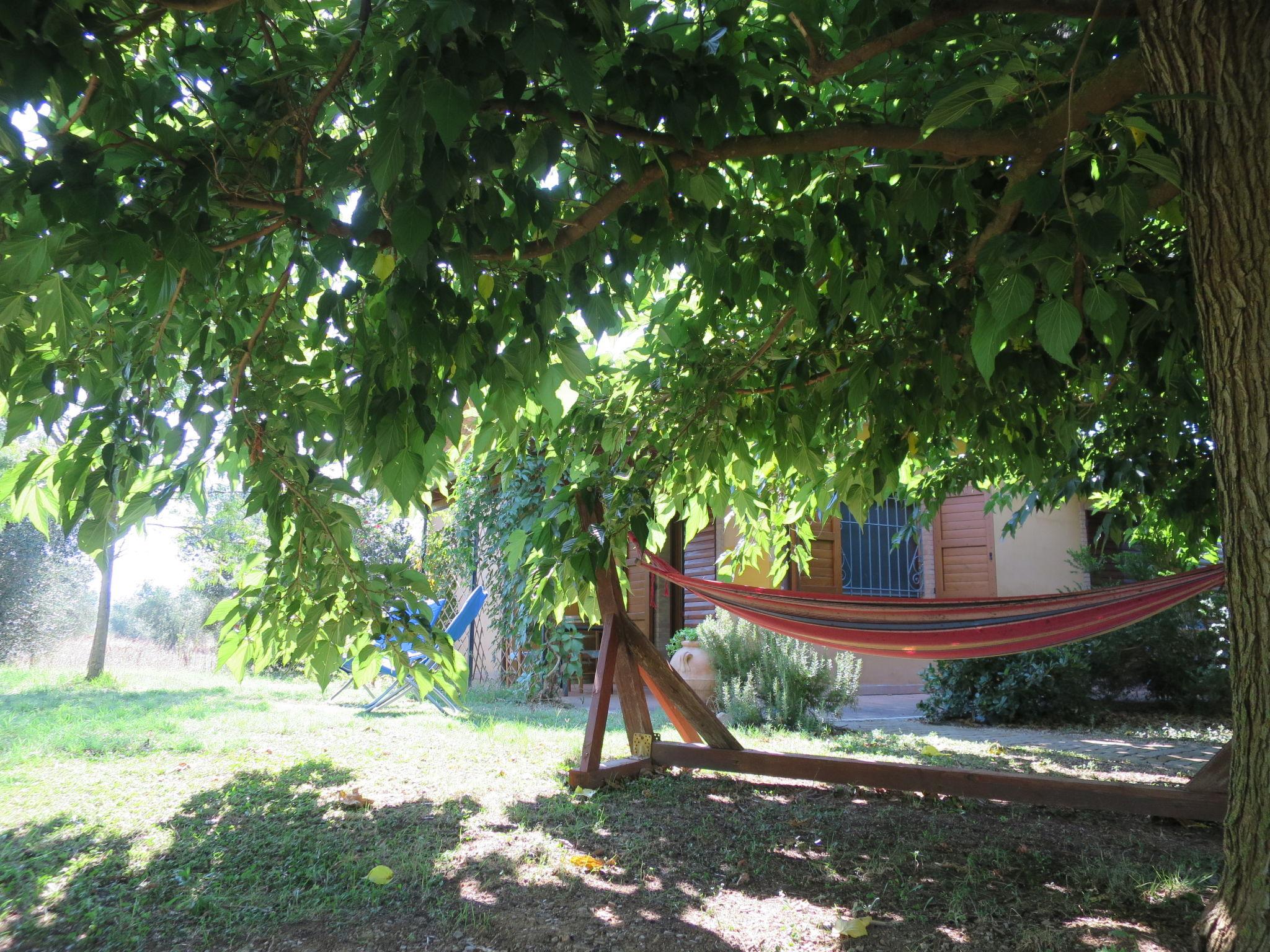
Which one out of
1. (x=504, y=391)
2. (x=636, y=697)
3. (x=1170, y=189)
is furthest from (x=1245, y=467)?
(x=636, y=697)

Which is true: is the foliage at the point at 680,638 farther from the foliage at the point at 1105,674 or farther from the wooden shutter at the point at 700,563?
the foliage at the point at 1105,674

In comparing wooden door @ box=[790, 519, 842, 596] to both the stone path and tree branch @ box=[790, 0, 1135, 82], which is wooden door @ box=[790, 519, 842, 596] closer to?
the stone path

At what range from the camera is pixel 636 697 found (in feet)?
11.8

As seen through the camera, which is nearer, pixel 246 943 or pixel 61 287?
pixel 61 287

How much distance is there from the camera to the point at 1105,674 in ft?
22.2

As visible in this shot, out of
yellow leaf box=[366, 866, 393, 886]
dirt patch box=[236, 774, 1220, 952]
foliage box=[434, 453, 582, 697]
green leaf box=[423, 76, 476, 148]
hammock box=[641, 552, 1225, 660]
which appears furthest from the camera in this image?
foliage box=[434, 453, 582, 697]

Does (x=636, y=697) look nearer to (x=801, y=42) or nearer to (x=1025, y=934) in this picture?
(x=1025, y=934)

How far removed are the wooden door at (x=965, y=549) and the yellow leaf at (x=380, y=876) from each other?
7.47 m

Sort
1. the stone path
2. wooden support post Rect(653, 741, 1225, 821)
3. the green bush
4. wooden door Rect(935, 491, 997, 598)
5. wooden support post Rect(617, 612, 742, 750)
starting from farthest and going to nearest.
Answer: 1. wooden door Rect(935, 491, 997, 598)
2. the green bush
3. the stone path
4. wooden support post Rect(617, 612, 742, 750)
5. wooden support post Rect(653, 741, 1225, 821)

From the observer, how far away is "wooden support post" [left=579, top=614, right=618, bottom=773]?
3.30 meters

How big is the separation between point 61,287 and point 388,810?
2180 mm

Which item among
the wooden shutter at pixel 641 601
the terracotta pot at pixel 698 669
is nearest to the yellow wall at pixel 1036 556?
the wooden shutter at pixel 641 601

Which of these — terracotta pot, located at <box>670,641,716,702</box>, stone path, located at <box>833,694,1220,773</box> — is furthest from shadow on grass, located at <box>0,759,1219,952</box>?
terracotta pot, located at <box>670,641,716,702</box>

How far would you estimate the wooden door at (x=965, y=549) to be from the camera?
876 cm
